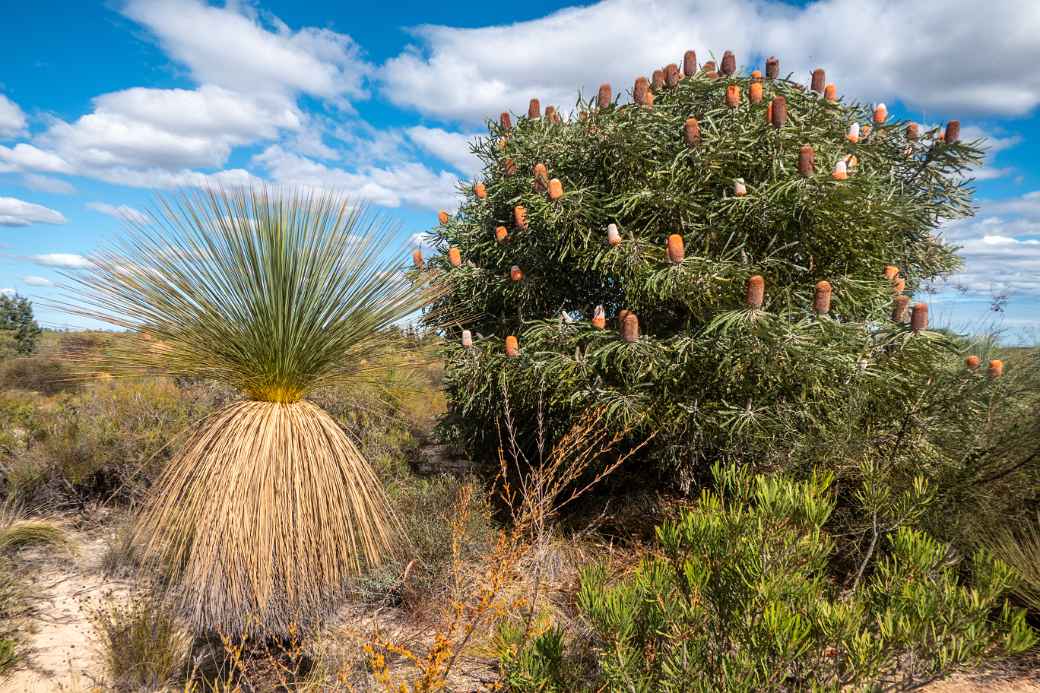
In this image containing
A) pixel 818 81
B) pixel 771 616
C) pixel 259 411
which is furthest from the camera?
pixel 818 81

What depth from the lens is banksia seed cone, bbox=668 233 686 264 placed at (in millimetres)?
3631

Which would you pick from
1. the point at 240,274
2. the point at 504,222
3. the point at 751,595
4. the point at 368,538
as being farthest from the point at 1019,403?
the point at 240,274

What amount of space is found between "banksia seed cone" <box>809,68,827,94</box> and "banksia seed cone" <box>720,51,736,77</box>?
0.58m

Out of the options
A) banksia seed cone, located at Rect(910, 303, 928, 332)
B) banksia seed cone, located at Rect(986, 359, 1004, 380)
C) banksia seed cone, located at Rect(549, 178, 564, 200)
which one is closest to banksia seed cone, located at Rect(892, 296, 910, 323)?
banksia seed cone, located at Rect(910, 303, 928, 332)

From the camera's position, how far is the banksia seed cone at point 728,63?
4613 millimetres

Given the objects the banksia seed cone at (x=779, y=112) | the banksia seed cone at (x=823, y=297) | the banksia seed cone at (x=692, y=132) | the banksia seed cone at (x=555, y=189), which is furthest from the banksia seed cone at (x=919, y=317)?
the banksia seed cone at (x=555, y=189)

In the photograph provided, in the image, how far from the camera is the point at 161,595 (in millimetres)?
3977

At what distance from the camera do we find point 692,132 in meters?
3.94

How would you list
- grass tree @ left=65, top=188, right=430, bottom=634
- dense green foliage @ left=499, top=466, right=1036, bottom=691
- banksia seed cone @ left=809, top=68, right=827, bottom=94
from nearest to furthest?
dense green foliage @ left=499, top=466, right=1036, bottom=691 < grass tree @ left=65, top=188, right=430, bottom=634 < banksia seed cone @ left=809, top=68, right=827, bottom=94

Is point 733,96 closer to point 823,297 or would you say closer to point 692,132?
point 692,132

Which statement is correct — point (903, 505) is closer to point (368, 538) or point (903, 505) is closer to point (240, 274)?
point (368, 538)

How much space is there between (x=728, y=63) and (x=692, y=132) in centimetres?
112

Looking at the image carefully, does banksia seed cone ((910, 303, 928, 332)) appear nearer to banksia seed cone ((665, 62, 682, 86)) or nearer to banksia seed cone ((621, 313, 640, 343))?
banksia seed cone ((621, 313, 640, 343))

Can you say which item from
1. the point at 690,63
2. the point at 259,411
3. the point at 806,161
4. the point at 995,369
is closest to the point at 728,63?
the point at 690,63
